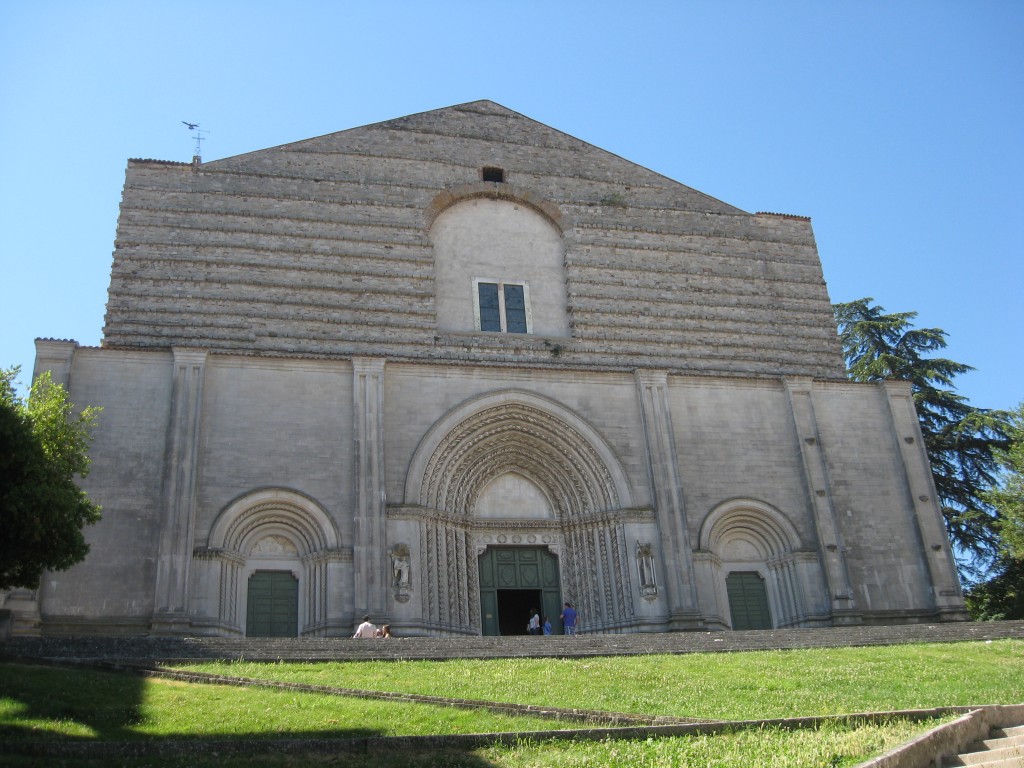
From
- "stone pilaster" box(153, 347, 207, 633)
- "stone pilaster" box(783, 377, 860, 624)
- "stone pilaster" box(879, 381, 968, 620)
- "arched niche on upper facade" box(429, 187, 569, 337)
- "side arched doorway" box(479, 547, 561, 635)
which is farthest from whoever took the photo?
"arched niche on upper facade" box(429, 187, 569, 337)

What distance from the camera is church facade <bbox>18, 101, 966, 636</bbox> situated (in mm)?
18016

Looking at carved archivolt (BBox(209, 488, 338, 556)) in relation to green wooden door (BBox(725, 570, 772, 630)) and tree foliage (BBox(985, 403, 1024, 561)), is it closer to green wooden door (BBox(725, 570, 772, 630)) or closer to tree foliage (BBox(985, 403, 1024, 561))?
green wooden door (BBox(725, 570, 772, 630))

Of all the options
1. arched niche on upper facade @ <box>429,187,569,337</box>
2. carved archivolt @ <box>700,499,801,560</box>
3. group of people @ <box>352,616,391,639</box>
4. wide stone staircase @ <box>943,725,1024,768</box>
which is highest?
arched niche on upper facade @ <box>429,187,569,337</box>

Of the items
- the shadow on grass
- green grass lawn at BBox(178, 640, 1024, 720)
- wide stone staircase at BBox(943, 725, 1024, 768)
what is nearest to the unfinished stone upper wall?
green grass lawn at BBox(178, 640, 1024, 720)

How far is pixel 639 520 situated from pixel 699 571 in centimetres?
153

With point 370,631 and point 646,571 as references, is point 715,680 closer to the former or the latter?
point 370,631

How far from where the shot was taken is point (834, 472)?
21234 millimetres

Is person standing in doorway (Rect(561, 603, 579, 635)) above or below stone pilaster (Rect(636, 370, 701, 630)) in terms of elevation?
below

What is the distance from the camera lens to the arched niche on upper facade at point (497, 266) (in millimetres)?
21844

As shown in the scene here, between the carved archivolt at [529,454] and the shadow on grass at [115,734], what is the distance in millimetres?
10081

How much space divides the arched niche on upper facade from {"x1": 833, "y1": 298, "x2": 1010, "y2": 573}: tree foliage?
9.62 meters

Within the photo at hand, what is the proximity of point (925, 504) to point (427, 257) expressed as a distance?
1192 cm

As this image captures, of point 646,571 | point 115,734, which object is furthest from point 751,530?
point 115,734

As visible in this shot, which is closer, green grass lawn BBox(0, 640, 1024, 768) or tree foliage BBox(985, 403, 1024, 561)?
green grass lawn BBox(0, 640, 1024, 768)
